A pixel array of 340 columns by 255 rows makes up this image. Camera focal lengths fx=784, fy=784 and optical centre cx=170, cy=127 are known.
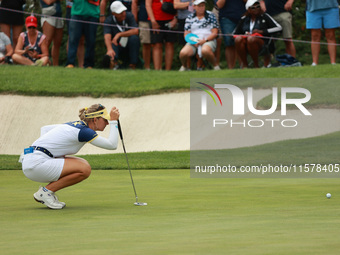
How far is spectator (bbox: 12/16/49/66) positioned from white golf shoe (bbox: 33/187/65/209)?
12.1 meters

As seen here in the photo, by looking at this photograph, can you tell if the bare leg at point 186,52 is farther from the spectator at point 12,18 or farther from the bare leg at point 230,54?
the spectator at point 12,18

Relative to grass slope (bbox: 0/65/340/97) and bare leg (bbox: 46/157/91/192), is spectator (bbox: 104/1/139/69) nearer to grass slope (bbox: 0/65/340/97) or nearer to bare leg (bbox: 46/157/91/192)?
grass slope (bbox: 0/65/340/97)

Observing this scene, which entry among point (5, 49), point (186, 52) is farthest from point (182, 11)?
point (5, 49)

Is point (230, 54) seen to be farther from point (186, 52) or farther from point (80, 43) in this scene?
point (80, 43)

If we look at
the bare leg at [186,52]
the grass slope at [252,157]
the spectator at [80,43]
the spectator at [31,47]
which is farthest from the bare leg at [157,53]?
the grass slope at [252,157]

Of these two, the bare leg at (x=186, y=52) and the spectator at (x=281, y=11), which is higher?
the spectator at (x=281, y=11)

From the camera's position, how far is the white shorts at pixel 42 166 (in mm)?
8359

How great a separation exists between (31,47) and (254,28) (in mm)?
6093

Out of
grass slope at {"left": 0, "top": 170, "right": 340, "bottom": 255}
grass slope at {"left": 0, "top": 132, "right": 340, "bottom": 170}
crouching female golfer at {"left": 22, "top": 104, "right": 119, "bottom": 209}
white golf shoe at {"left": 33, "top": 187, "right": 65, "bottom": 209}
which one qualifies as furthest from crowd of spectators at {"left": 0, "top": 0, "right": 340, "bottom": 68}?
white golf shoe at {"left": 33, "top": 187, "right": 65, "bottom": 209}

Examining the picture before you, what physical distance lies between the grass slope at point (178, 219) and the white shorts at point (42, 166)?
373 mm

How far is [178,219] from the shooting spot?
23.4 ft

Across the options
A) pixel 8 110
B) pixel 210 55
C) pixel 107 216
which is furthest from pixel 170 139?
pixel 107 216

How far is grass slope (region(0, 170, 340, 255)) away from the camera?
18.6 feet

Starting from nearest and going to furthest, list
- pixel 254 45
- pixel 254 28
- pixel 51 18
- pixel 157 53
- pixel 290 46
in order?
pixel 254 28 < pixel 254 45 < pixel 290 46 < pixel 51 18 < pixel 157 53
